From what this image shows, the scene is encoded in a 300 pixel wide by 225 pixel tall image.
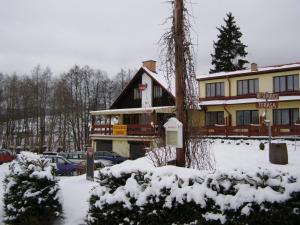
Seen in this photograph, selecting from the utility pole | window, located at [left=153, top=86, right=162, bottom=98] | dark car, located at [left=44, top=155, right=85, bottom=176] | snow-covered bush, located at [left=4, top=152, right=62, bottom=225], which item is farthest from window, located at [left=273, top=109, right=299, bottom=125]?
→ snow-covered bush, located at [left=4, top=152, right=62, bottom=225]

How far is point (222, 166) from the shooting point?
43.3ft

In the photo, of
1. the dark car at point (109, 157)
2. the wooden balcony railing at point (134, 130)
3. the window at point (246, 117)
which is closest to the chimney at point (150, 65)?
the wooden balcony railing at point (134, 130)

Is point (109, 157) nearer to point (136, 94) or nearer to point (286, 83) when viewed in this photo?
point (136, 94)

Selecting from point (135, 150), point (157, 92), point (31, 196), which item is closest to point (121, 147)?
point (135, 150)

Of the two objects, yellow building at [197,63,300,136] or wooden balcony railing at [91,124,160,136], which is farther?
wooden balcony railing at [91,124,160,136]

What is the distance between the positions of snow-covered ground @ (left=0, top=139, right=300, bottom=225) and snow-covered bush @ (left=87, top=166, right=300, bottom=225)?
211 millimetres

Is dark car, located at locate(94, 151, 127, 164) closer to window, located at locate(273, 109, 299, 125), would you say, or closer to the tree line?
window, located at locate(273, 109, 299, 125)

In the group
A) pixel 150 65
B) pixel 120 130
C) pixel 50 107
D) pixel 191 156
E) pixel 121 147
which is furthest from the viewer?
pixel 50 107

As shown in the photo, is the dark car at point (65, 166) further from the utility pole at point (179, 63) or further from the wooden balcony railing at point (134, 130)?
the utility pole at point (179, 63)

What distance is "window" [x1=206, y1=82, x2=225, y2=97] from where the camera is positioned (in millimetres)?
31378

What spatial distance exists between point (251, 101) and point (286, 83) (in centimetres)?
297

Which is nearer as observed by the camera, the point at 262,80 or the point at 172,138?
the point at 172,138

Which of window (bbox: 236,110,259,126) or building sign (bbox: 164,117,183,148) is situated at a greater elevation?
window (bbox: 236,110,259,126)

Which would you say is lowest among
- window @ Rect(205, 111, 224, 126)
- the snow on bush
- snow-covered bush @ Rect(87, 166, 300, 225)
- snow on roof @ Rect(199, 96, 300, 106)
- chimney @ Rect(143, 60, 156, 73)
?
snow-covered bush @ Rect(87, 166, 300, 225)
